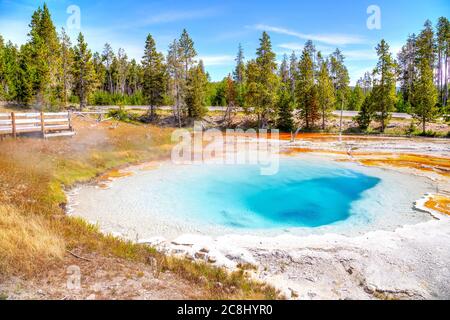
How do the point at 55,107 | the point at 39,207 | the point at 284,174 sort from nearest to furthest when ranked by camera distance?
the point at 39,207 < the point at 284,174 < the point at 55,107

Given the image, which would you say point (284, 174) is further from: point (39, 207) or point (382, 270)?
point (39, 207)

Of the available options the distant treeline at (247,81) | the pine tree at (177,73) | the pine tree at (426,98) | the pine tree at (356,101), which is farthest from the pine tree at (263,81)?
the pine tree at (356,101)

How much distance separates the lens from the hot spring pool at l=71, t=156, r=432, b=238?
40.8ft

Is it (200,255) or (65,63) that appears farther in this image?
(65,63)

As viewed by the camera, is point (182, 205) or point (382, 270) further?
point (182, 205)

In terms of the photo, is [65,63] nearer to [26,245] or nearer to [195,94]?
[195,94]

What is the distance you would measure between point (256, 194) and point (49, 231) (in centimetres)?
1258

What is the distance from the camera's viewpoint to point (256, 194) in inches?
738

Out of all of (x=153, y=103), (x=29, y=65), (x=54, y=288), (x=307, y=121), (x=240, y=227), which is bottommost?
(x=240, y=227)

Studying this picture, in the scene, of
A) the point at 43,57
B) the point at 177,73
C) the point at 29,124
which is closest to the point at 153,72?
the point at 177,73

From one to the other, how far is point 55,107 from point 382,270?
4674 cm

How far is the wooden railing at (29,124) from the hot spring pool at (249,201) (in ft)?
25.6
